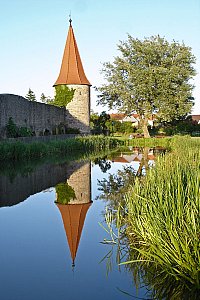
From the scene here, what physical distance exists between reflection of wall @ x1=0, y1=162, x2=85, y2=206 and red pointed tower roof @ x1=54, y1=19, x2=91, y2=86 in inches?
813

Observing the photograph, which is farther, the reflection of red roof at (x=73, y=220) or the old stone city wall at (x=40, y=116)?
the old stone city wall at (x=40, y=116)

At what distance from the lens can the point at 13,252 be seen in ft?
17.7

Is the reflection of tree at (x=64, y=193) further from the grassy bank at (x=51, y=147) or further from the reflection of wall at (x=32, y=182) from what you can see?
the grassy bank at (x=51, y=147)

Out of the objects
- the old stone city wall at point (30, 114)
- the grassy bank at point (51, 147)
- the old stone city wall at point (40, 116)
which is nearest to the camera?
the grassy bank at point (51, 147)

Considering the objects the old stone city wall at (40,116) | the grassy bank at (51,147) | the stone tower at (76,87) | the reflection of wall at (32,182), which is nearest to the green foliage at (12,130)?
the old stone city wall at (40,116)

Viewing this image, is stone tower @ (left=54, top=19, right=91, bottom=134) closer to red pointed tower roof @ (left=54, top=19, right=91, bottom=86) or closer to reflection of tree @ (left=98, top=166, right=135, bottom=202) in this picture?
red pointed tower roof @ (left=54, top=19, right=91, bottom=86)

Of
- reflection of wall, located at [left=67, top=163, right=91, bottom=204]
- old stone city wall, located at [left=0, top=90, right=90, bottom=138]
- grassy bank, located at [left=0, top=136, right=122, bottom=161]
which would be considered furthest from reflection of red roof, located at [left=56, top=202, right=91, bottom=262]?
old stone city wall, located at [left=0, top=90, right=90, bottom=138]

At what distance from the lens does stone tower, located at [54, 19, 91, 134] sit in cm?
3566

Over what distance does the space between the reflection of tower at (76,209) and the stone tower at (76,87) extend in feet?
73.1

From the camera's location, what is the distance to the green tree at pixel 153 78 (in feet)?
109

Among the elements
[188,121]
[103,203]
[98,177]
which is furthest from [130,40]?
[103,203]

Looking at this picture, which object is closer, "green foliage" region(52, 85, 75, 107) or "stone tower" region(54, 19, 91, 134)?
"green foliage" region(52, 85, 75, 107)

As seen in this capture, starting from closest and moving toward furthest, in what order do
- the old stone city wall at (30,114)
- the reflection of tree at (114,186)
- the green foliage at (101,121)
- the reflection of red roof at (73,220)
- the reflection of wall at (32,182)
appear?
the reflection of red roof at (73,220), the reflection of tree at (114,186), the reflection of wall at (32,182), the old stone city wall at (30,114), the green foliage at (101,121)

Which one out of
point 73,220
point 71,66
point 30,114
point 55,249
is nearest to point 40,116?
point 30,114
